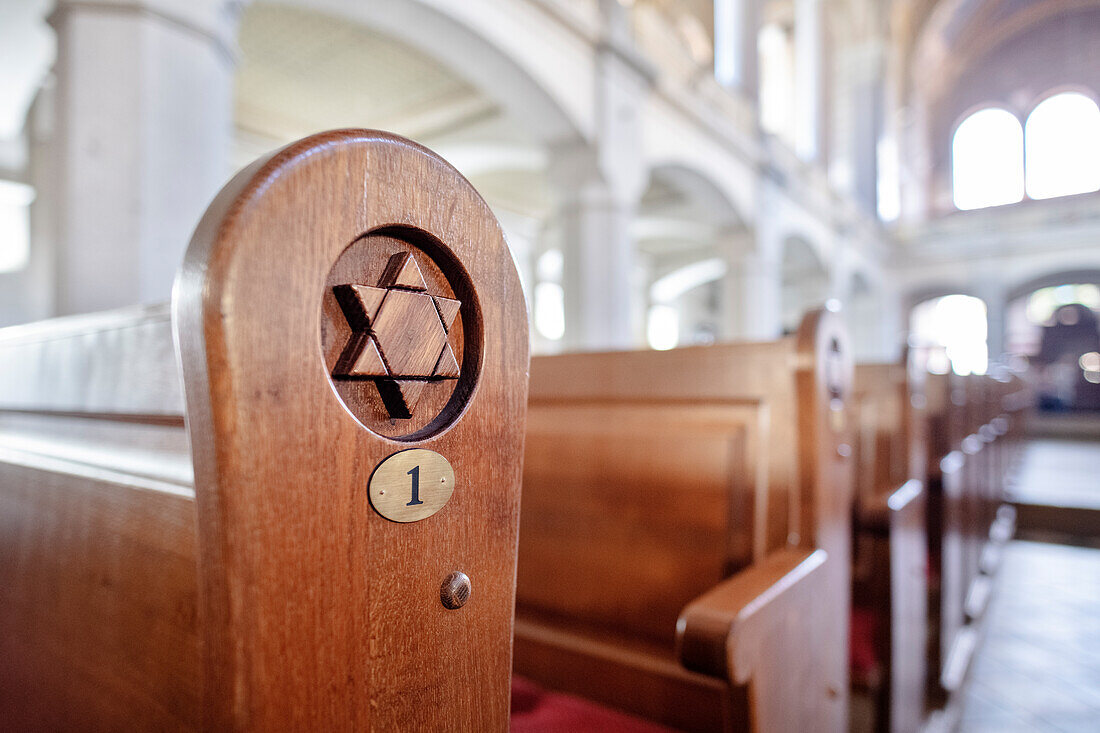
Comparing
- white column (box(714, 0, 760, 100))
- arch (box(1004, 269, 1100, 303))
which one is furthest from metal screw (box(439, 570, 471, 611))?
arch (box(1004, 269, 1100, 303))

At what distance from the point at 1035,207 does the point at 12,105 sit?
15296 mm

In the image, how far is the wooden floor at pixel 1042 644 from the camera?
7.48ft

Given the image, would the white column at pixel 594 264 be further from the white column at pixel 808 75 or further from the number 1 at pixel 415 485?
the white column at pixel 808 75

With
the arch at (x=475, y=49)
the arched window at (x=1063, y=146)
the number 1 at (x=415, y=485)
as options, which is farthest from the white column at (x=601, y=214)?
the arched window at (x=1063, y=146)

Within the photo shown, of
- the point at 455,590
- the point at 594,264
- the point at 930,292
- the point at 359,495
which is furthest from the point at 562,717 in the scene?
the point at 930,292

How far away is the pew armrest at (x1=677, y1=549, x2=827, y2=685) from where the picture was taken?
0.84m

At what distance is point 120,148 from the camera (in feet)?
7.14

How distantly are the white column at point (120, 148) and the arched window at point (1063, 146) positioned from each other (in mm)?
17721

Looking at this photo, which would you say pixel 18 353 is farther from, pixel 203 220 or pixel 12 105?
pixel 12 105

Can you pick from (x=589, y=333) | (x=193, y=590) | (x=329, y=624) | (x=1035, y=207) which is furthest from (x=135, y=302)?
(x=1035, y=207)

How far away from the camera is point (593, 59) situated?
16.4 ft

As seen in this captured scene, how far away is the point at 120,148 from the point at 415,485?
2240 mm

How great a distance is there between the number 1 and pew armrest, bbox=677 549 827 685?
0.51 meters

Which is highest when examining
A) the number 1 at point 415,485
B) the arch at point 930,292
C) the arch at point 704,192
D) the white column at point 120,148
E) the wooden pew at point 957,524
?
the arch at point 704,192
